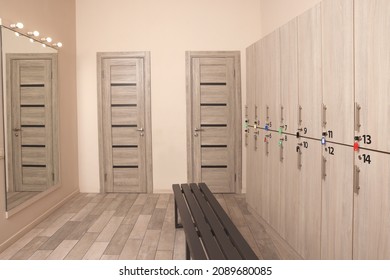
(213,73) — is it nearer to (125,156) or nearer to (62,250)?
(125,156)

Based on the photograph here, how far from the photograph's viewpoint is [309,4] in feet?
12.6

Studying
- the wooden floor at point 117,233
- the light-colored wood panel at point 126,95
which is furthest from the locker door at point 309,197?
the light-colored wood panel at point 126,95

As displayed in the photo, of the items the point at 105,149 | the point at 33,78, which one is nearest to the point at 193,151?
the point at 105,149

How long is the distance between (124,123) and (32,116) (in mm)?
1815

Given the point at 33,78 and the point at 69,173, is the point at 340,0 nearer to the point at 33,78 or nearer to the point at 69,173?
the point at 33,78

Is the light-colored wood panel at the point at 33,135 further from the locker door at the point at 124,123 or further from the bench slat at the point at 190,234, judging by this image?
the bench slat at the point at 190,234

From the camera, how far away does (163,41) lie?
225 inches

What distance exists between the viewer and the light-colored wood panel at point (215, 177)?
579cm

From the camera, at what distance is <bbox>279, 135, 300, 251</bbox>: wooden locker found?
312cm

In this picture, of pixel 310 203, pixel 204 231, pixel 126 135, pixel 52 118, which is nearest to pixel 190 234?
pixel 204 231

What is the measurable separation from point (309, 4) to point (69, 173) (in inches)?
155

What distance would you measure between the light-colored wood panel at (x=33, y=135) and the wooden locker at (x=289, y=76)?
2.67m
